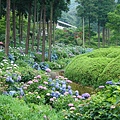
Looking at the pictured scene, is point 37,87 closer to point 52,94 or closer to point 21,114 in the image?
point 52,94

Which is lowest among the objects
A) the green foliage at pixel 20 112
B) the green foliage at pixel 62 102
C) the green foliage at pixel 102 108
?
the green foliage at pixel 62 102

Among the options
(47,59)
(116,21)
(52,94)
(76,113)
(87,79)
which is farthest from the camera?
(116,21)

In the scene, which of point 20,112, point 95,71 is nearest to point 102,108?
point 20,112

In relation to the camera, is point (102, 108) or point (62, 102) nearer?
point (102, 108)

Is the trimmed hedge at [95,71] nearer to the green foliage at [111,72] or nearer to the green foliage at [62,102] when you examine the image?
the green foliage at [111,72]

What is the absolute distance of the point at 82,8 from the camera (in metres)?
36.5

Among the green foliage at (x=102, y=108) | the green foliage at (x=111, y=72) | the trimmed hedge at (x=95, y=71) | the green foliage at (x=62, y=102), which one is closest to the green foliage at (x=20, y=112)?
the green foliage at (x=62, y=102)

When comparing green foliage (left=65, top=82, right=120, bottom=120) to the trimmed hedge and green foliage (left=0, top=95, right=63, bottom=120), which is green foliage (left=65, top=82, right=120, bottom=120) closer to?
green foliage (left=0, top=95, right=63, bottom=120)

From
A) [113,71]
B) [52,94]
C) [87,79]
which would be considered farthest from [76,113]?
[87,79]

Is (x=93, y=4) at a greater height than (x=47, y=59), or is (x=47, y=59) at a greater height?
(x=93, y=4)

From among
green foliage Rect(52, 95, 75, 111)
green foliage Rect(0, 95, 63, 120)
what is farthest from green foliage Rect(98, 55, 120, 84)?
green foliage Rect(0, 95, 63, 120)

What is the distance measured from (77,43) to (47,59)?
19.6 metres

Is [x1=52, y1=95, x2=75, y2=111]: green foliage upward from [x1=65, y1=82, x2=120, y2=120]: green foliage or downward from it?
downward

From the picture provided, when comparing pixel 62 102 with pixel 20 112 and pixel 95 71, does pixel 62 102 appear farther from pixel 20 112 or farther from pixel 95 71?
pixel 95 71
